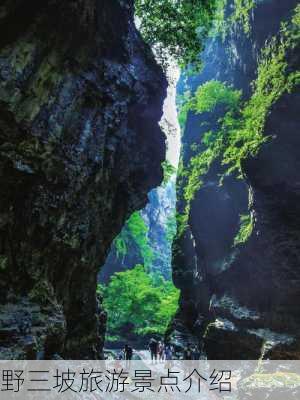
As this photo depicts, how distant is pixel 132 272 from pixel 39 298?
843 inches

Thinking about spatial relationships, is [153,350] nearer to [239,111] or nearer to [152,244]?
[239,111]

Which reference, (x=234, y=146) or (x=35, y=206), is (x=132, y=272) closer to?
(x=234, y=146)

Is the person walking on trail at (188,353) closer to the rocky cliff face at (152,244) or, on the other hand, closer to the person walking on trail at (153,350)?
the person walking on trail at (153,350)

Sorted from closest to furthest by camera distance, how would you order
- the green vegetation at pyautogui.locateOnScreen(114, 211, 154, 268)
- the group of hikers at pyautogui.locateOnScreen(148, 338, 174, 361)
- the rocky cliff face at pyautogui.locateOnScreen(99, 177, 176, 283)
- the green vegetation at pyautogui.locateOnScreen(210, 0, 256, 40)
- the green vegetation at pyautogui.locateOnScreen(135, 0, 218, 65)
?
the green vegetation at pyautogui.locateOnScreen(135, 0, 218, 65) → the group of hikers at pyautogui.locateOnScreen(148, 338, 174, 361) → the green vegetation at pyautogui.locateOnScreen(210, 0, 256, 40) → the green vegetation at pyautogui.locateOnScreen(114, 211, 154, 268) → the rocky cliff face at pyautogui.locateOnScreen(99, 177, 176, 283)

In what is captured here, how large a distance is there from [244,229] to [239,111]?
932cm

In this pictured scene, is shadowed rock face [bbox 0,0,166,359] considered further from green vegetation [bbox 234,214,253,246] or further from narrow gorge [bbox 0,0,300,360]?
green vegetation [bbox 234,214,253,246]

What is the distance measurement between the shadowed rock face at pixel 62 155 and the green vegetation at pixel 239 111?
746 cm

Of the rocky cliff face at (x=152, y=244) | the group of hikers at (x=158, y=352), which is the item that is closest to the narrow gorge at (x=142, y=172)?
the group of hikers at (x=158, y=352)

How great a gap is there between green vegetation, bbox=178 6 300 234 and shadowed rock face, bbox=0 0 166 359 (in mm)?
7463

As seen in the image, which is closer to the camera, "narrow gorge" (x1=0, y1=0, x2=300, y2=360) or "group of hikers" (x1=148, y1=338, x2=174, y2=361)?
"narrow gorge" (x1=0, y1=0, x2=300, y2=360)

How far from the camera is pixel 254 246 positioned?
22.4 metres

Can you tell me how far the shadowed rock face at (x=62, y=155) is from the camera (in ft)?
36.7

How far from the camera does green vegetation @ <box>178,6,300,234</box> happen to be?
22.8 metres

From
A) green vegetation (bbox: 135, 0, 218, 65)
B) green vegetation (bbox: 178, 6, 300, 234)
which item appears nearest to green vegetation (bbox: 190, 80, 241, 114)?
green vegetation (bbox: 178, 6, 300, 234)
